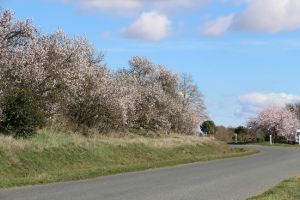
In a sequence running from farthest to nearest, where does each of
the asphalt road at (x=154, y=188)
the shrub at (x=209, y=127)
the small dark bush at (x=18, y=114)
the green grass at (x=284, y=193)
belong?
the shrub at (x=209, y=127), the small dark bush at (x=18, y=114), the asphalt road at (x=154, y=188), the green grass at (x=284, y=193)

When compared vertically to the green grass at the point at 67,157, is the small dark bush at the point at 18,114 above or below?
above

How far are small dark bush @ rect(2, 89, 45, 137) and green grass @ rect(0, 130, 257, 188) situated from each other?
26.8 inches

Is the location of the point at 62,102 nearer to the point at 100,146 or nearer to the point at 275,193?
the point at 100,146

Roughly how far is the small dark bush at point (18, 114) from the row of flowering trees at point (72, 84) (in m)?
0.52

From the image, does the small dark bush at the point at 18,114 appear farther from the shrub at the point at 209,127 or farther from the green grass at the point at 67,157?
the shrub at the point at 209,127

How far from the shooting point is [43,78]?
2844cm

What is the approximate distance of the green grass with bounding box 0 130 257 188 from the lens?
19781 mm

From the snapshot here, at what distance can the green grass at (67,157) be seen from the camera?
1978 centimetres

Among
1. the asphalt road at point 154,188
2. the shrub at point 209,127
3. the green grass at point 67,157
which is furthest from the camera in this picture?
the shrub at point 209,127

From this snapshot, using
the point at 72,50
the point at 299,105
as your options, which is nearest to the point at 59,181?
the point at 72,50

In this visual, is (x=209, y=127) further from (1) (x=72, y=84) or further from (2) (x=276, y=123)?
(1) (x=72, y=84)

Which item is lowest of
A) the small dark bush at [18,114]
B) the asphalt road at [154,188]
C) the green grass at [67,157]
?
the asphalt road at [154,188]

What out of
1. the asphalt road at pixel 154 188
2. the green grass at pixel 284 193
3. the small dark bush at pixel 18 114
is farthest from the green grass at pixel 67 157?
the green grass at pixel 284 193

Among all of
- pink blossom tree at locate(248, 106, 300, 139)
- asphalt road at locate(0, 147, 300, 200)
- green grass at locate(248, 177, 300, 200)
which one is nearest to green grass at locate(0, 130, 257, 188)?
asphalt road at locate(0, 147, 300, 200)
